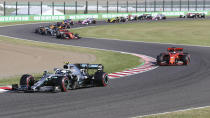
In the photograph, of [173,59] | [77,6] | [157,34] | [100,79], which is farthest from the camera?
[77,6]

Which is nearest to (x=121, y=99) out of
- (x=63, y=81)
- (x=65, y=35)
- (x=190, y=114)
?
(x=63, y=81)

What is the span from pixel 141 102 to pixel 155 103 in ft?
1.54

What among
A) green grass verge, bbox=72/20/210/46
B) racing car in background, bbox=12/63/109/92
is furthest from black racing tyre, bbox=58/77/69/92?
green grass verge, bbox=72/20/210/46

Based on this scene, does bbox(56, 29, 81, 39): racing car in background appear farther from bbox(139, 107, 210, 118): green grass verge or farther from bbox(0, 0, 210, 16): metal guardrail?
bbox(0, 0, 210, 16): metal guardrail

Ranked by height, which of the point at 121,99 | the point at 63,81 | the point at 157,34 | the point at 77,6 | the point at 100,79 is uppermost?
the point at 77,6

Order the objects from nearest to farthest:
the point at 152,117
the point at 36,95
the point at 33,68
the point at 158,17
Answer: the point at 152,117 < the point at 36,95 < the point at 33,68 < the point at 158,17

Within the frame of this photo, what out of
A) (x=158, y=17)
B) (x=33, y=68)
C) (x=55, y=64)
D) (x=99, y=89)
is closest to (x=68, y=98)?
(x=99, y=89)

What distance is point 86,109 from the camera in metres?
13.0

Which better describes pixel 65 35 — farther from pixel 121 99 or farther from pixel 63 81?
pixel 121 99

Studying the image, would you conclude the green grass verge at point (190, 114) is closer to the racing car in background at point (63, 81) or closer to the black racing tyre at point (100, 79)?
the racing car in background at point (63, 81)

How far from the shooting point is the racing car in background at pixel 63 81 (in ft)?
52.8

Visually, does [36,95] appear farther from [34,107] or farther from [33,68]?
[33,68]

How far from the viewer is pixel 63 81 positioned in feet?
52.9

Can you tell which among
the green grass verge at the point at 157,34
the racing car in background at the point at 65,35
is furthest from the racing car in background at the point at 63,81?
the racing car in background at the point at 65,35
